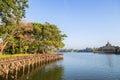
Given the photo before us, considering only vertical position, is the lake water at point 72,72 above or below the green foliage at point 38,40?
below

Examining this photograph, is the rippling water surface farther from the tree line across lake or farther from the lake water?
the tree line across lake

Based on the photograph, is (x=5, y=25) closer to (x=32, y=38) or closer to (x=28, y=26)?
(x=28, y=26)

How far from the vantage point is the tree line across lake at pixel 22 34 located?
4171 centimetres

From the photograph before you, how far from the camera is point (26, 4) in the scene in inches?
1711

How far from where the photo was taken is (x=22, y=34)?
83.3m

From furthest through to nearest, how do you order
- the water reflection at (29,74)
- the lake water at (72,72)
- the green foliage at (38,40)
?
the green foliage at (38,40) < the lake water at (72,72) < the water reflection at (29,74)

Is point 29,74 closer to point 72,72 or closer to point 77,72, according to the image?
point 72,72

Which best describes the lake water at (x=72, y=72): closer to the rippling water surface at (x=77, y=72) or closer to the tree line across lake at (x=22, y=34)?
the rippling water surface at (x=77, y=72)

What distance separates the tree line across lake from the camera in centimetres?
4171

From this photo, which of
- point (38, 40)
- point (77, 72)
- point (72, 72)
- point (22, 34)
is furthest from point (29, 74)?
point (38, 40)

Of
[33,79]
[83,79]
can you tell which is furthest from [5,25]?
[83,79]

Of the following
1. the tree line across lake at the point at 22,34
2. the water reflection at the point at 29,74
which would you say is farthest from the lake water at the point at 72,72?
the tree line across lake at the point at 22,34

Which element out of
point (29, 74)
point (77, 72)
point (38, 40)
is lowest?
point (77, 72)

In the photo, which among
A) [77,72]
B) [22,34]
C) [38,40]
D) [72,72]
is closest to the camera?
[72,72]
